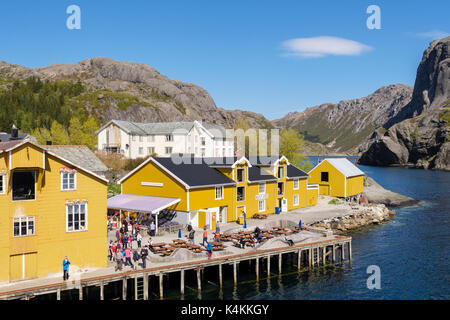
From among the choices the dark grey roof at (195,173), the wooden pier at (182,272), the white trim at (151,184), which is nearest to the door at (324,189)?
the wooden pier at (182,272)

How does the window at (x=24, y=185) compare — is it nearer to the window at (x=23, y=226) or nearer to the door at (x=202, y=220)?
Result: the window at (x=23, y=226)

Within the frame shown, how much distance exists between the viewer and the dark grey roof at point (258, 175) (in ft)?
198

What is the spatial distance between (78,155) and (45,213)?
429 inches

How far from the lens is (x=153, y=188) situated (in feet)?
177

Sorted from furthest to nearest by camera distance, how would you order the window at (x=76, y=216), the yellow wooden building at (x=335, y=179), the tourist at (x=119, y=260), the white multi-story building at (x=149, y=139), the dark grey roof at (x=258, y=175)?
the white multi-story building at (x=149, y=139)
the yellow wooden building at (x=335, y=179)
the dark grey roof at (x=258, y=175)
the tourist at (x=119, y=260)
the window at (x=76, y=216)

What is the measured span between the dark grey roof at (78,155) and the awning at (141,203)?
22.9ft

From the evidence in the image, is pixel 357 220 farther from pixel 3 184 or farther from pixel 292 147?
pixel 3 184

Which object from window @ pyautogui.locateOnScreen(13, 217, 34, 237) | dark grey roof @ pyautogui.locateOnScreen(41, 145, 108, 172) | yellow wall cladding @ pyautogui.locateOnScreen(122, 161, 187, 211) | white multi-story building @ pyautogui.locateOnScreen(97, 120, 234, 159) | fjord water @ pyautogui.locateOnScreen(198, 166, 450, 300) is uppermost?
white multi-story building @ pyautogui.locateOnScreen(97, 120, 234, 159)

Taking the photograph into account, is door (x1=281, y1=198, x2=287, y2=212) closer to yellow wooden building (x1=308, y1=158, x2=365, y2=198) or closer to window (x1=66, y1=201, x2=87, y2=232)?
yellow wooden building (x1=308, y1=158, x2=365, y2=198)

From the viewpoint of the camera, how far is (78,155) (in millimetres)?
42156

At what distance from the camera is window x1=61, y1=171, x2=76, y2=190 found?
33.0 metres

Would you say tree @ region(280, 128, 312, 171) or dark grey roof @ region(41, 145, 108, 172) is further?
tree @ region(280, 128, 312, 171)

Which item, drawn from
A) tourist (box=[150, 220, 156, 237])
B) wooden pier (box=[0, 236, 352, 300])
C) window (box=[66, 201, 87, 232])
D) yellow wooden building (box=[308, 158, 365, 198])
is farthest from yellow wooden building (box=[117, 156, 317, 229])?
yellow wooden building (box=[308, 158, 365, 198])

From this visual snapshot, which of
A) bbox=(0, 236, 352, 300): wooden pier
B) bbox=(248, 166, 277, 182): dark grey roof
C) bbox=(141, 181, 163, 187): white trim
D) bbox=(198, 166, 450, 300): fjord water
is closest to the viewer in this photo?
bbox=(0, 236, 352, 300): wooden pier
